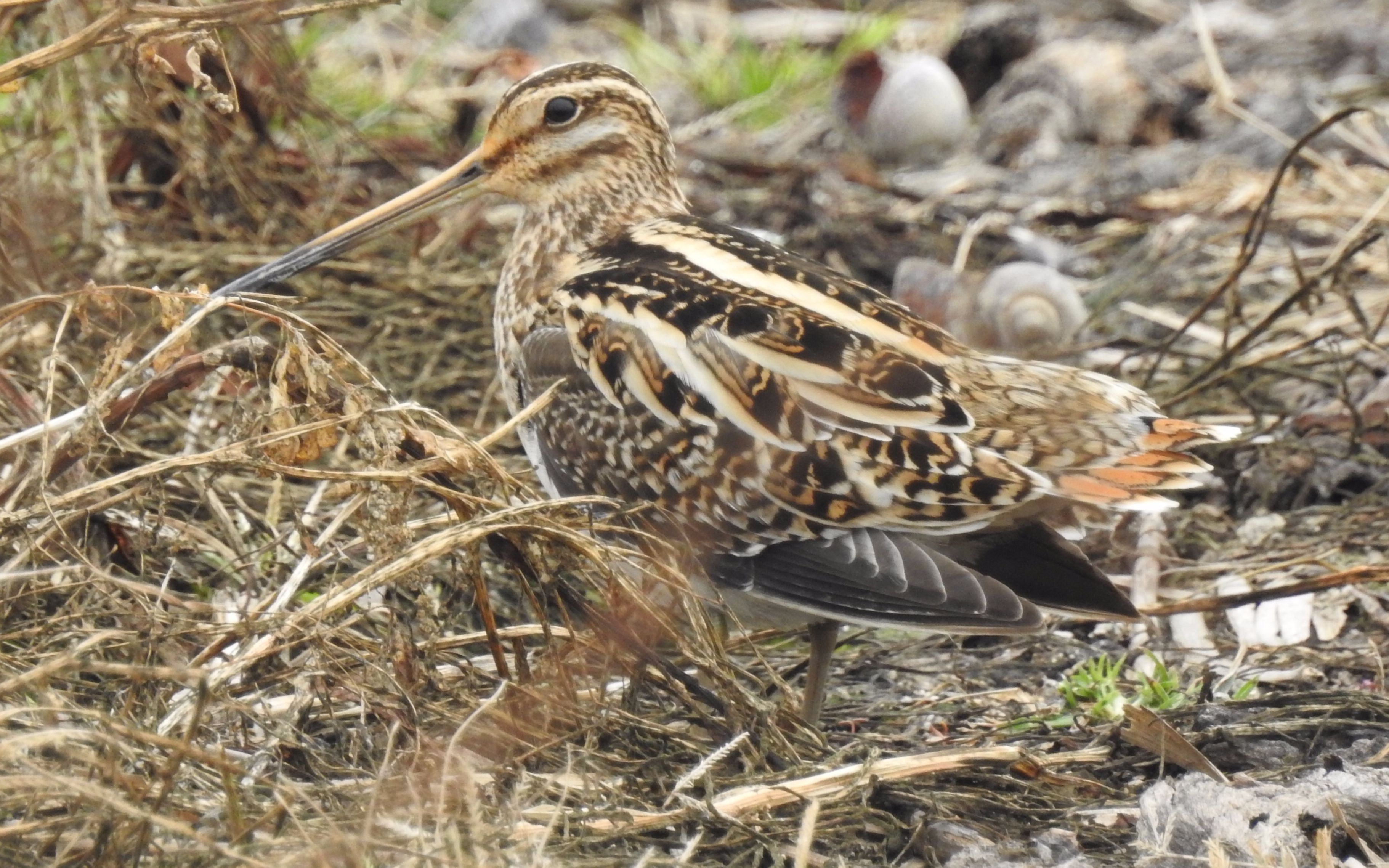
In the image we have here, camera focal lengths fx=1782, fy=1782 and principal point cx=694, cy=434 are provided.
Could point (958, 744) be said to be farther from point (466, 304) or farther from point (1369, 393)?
point (466, 304)

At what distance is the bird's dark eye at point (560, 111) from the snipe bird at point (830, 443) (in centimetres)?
66

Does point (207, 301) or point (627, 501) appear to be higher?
point (207, 301)

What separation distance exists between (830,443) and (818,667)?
20.1 inches

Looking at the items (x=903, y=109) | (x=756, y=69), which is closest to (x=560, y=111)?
(x=903, y=109)

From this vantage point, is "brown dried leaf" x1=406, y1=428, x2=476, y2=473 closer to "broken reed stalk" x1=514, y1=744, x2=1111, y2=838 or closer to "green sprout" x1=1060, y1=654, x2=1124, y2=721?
"broken reed stalk" x1=514, y1=744, x2=1111, y2=838

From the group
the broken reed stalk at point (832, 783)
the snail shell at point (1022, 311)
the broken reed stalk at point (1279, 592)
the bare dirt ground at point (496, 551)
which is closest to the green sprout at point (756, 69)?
the bare dirt ground at point (496, 551)

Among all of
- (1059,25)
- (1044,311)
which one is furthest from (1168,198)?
(1059,25)

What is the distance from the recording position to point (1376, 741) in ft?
11.1

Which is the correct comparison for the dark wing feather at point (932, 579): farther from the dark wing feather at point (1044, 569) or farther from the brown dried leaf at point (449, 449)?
the brown dried leaf at point (449, 449)

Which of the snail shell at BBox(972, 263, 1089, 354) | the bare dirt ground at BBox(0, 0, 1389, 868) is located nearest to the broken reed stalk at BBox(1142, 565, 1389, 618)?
the bare dirt ground at BBox(0, 0, 1389, 868)

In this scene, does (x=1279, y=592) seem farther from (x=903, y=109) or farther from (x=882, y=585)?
(x=903, y=109)

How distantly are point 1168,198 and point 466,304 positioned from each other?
9.28ft

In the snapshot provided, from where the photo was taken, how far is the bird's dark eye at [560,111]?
175 inches

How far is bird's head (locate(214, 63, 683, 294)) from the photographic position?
4457 millimetres
